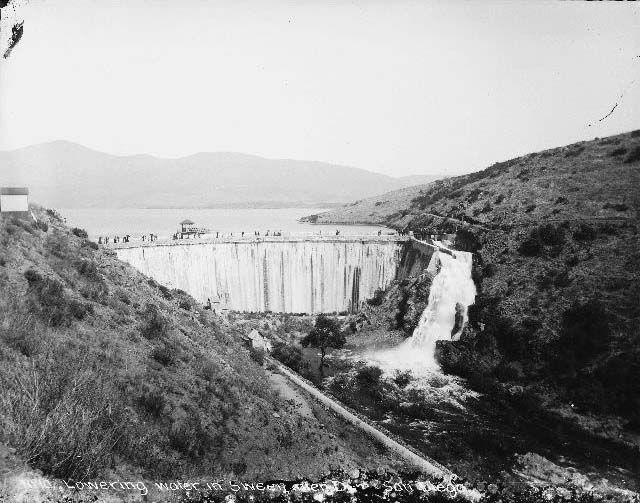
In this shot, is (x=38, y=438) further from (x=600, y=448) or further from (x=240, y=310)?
(x=240, y=310)

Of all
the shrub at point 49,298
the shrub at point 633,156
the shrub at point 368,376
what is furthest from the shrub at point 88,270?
the shrub at point 633,156

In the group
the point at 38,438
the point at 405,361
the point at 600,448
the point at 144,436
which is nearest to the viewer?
the point at 38,438

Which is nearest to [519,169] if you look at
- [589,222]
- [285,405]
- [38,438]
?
[589,222]

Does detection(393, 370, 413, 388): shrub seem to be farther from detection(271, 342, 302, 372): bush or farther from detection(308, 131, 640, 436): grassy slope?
detection(271, 342, 302, 372): bush

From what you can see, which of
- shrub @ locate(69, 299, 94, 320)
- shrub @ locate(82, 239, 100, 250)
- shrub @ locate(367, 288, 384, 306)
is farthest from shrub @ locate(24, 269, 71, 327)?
shrub @ locate(367, 288, 384, 306)

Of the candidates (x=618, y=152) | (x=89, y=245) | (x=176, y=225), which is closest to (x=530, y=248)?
(x=618, y=152)

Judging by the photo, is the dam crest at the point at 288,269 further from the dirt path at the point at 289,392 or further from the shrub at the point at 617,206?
the shrub at the point at 617,206
